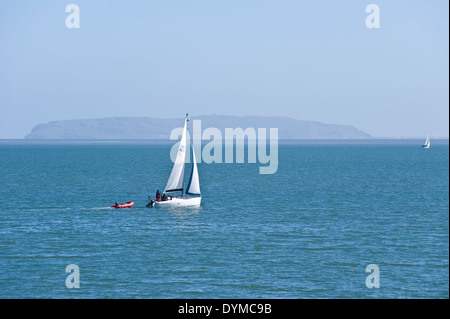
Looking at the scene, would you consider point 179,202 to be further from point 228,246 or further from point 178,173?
point 228,246

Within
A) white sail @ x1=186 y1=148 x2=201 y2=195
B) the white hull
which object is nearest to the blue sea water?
the white hull

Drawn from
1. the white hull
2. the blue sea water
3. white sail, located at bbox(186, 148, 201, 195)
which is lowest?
the blue sea water

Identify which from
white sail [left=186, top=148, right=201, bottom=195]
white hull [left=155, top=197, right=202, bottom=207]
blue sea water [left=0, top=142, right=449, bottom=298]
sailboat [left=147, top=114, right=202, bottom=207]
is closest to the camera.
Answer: blue sea water [left=0, top=142, right=449, bottom=298]

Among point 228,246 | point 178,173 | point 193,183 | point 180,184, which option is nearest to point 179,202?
point 180,184

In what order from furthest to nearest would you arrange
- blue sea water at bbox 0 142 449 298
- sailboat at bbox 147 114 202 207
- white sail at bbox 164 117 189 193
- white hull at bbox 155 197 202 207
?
white sail at bbox 164 117 189 193
sailboat at bbox 147 114 202 207
white hull at bbox 155 197 202 207
blue sea water at bbox 0 142 449 298

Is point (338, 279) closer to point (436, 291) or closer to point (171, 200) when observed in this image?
point (436, 291)

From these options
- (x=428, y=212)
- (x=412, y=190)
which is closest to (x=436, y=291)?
(x=428, y=212)

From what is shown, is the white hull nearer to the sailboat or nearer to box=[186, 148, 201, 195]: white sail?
the sailboat

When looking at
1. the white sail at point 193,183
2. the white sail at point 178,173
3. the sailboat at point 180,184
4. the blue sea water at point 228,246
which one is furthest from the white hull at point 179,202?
the white sail at point 178,173

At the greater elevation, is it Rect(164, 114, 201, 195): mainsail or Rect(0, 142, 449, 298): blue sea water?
Rect(164, 114, 201, 195): mainsail

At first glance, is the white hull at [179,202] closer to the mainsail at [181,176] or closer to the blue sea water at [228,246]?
the blue sea water at [228,246]

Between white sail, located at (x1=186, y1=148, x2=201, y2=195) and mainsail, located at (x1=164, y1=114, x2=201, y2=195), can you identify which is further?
white sail, located at (x1=186, y1=148, x2=201, y2=195)

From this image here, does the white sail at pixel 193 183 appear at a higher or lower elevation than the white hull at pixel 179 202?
higher

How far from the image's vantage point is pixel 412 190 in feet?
397
